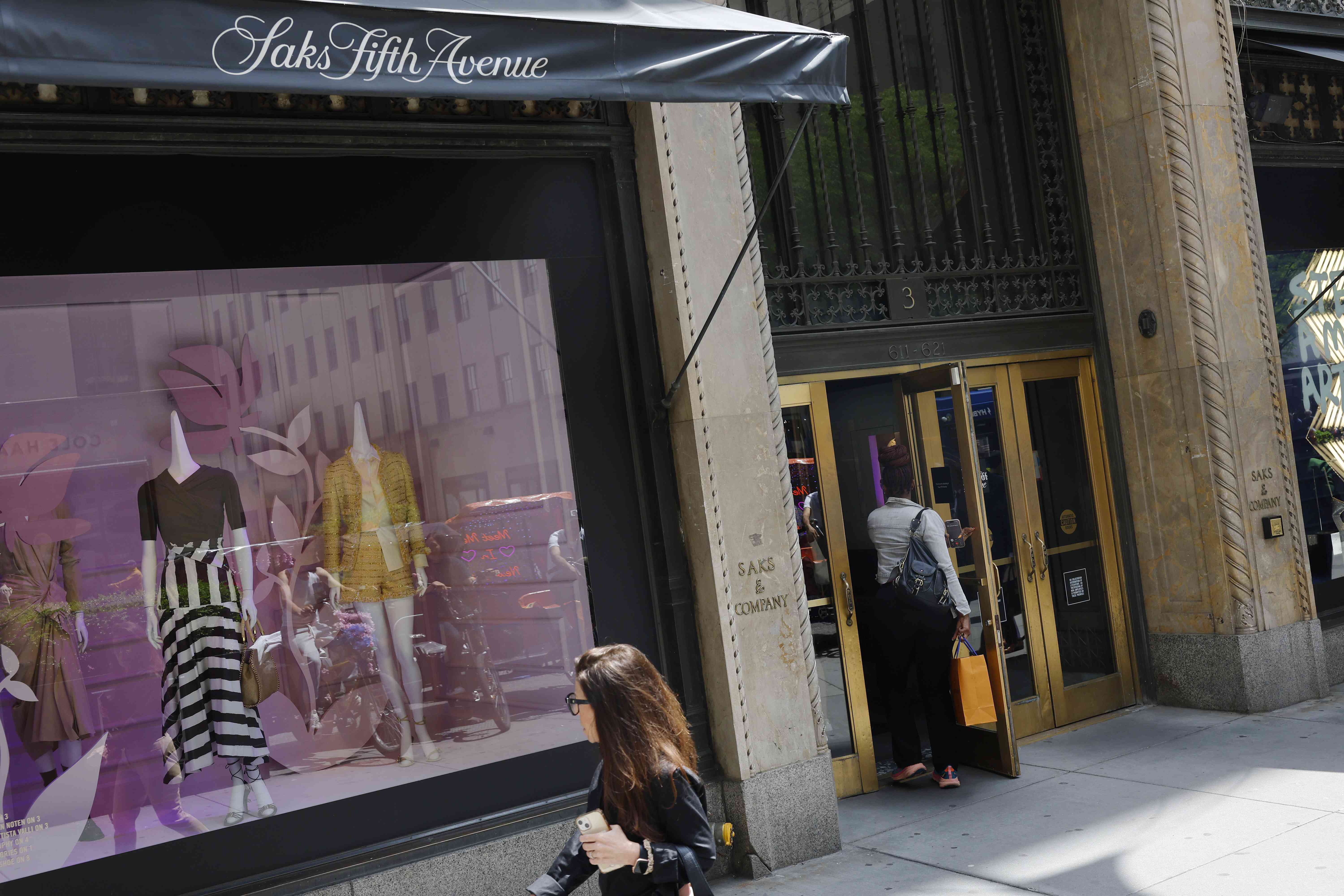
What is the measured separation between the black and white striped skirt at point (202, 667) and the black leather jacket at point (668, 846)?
2.57 m

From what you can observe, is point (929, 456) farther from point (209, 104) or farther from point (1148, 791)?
point (209, 104)

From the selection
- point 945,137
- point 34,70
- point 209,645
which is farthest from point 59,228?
point 945,137

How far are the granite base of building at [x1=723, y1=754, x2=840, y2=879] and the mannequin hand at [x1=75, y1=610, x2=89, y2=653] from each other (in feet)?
10.2

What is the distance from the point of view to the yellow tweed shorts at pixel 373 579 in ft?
18.0

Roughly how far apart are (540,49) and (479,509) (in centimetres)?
250

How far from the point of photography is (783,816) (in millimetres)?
5785

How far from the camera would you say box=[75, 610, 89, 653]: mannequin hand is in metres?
4.84

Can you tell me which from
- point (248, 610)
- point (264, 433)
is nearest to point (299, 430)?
point (264, 433)

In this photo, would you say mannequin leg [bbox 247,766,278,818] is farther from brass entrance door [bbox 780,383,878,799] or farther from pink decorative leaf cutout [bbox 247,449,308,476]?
brass entrance door [bbox 780,383,878,799]

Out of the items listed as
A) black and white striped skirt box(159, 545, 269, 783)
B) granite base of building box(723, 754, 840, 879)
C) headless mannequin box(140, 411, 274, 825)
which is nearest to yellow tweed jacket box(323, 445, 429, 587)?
headless mannequin box(140, 411, 274, 825)

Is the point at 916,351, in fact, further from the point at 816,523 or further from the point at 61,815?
the point at 61,815

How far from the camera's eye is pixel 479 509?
19.0 ft

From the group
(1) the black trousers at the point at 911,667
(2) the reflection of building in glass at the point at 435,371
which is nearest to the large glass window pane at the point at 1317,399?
(1) the black trousers at the point at 911,667

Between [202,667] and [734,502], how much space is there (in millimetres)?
2676
